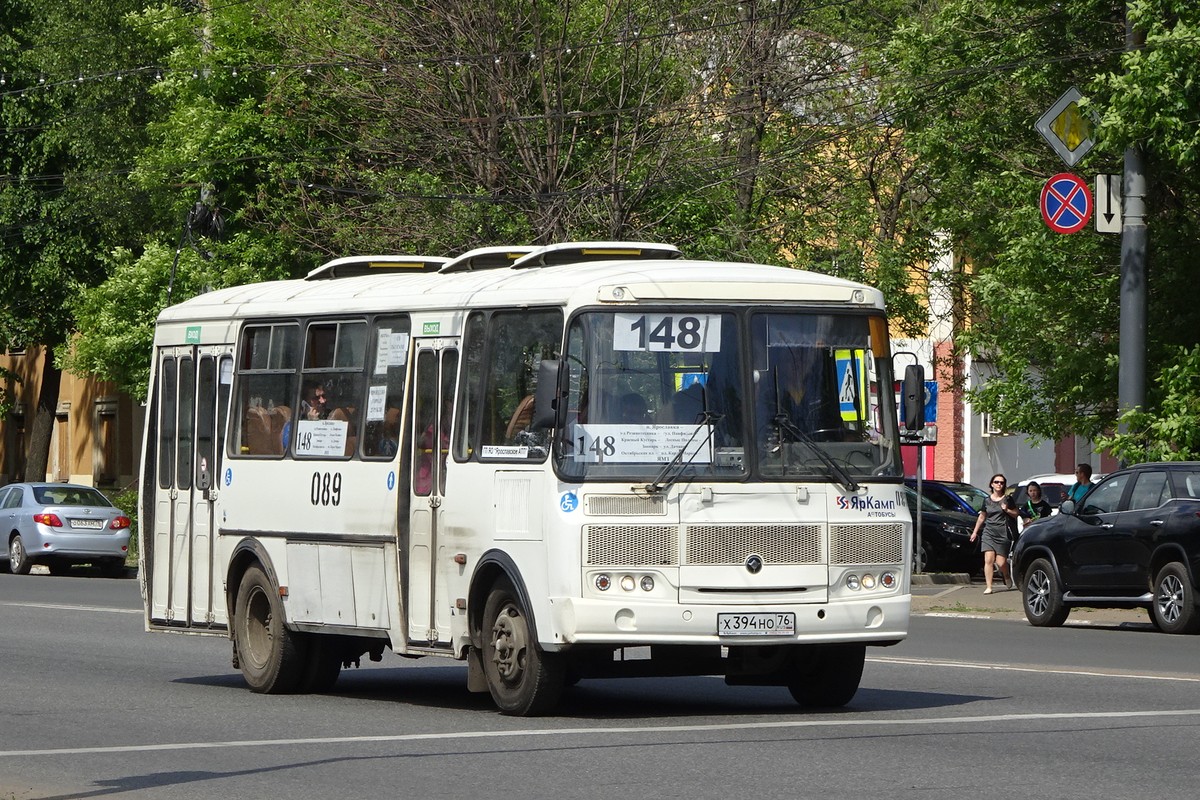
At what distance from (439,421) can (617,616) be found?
2.08 meters

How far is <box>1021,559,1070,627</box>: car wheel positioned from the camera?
24281 mm

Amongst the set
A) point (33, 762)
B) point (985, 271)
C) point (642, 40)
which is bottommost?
point (33, 762)

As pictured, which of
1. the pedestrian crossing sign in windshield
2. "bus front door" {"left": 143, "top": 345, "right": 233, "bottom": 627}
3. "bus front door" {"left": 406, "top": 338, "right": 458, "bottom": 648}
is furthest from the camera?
"bus front door" {"left": 143, "top": 345, "right": 233, "bottom": 627}

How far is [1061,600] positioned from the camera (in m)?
24.2

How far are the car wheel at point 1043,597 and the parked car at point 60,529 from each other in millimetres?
17413

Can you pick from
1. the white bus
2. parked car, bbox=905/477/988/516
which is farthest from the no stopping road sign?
the white bus

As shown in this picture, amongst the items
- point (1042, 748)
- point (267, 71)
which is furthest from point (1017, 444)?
point (1042, 748)

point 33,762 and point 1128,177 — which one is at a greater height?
point 1128,177

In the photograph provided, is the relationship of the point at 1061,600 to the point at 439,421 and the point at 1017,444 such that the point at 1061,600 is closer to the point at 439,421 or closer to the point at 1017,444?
the point at 439,421

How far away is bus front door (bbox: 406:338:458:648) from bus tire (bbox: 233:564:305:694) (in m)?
1.47

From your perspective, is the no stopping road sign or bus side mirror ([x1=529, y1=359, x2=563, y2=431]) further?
the no stopping road sign

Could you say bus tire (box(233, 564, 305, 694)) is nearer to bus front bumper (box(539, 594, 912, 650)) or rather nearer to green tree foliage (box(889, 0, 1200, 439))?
bus front bumper (box(539, 594, 912, 650))

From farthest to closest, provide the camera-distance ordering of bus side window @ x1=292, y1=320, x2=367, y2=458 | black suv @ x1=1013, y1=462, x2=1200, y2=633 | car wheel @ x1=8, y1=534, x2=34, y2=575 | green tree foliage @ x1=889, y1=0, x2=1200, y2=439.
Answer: car wheel @ x1=8, y1=534, x2=34, y2=575, green tree foliage @ x1=889, y1=0, x2=1200, y2=439, black suv @ x1=1013, y1=462, x2=1200, y2=633, bus side window @ x1=292, y1=320, x2=367, y2=458

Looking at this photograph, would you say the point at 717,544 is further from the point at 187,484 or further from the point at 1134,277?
the point at 1134,277
